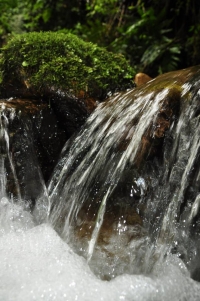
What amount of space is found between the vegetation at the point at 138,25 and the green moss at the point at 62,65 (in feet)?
6.06

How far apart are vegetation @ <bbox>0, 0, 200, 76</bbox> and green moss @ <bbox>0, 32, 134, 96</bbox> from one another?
1.85 m

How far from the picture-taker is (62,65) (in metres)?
3.66

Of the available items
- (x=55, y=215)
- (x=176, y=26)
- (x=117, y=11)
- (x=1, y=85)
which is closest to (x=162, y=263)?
(x=55, y=215)

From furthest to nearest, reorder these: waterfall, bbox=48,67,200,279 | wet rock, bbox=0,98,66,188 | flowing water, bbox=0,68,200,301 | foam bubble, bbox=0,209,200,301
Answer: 1. wet rock, bbox=0,98,66,188
2. waterfall, bbox=48,67,200,279
3. flowing water, bbox=0,68,200,301
4. foam bubble, bbox=0,209,200,301

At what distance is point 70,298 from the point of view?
5.90 ft

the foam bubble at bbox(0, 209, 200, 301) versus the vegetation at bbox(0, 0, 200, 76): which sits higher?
the vegetation at bbox(0, 0, 200, 76)

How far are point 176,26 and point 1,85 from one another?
3.76 metres

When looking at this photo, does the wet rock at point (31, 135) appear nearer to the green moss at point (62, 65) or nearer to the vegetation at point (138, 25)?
the green moss at point (62, 65)

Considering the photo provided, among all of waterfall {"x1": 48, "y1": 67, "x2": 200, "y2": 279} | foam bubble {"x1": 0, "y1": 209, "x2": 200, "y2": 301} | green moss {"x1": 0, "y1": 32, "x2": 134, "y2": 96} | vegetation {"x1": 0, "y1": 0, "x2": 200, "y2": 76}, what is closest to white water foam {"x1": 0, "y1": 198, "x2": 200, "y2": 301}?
foam bubble {"x1": 0, "y1": 209, "x2": 200, "y2": 301}

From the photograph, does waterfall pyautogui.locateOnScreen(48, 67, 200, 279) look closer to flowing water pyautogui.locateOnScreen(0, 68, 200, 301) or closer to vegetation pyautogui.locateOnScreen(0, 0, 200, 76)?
flowing water pyautogui.locateOnScreen(0, 68, 200, 301)

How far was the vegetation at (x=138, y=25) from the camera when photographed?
565cm

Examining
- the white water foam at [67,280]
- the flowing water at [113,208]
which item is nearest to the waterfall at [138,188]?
the flowing water at [113,208]

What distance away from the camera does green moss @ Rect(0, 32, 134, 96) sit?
355 centimetres

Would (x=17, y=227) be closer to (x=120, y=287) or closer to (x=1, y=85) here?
(x=120, y=287)
